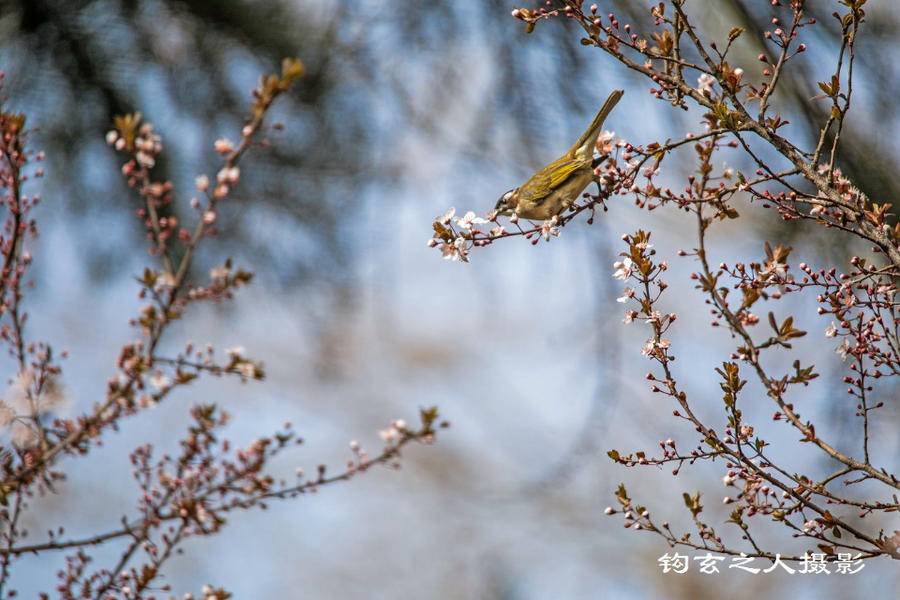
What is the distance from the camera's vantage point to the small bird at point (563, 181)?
1314 millimetres

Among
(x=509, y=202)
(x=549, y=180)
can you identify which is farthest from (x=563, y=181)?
(x=509, y=202)

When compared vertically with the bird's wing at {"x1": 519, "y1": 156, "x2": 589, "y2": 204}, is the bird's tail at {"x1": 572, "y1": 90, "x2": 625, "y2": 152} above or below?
above

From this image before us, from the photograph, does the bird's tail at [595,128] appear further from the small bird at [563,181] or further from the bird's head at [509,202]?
the bird's head at [509,202]

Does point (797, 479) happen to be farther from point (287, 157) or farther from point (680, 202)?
point (287, 157)

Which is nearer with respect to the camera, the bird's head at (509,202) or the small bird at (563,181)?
the small bird at (563,181)

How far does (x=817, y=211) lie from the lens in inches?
35.8

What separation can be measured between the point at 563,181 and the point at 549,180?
33 millimetres

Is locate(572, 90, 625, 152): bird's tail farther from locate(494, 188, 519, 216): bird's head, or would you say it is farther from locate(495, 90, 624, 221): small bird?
locate(494, 188, 519, 216): bird's head

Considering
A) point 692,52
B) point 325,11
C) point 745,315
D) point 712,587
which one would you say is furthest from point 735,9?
point 712,587

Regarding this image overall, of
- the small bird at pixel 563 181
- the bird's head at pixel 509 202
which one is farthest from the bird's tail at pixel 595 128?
the bird's head at pixel 509 202

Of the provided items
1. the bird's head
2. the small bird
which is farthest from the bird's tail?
the bird's head

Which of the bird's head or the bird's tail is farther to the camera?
the bird's head

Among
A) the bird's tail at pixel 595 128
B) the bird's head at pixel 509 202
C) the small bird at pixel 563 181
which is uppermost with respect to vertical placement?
the bird's head at pixel 509 202

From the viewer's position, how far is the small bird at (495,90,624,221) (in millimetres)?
1314
